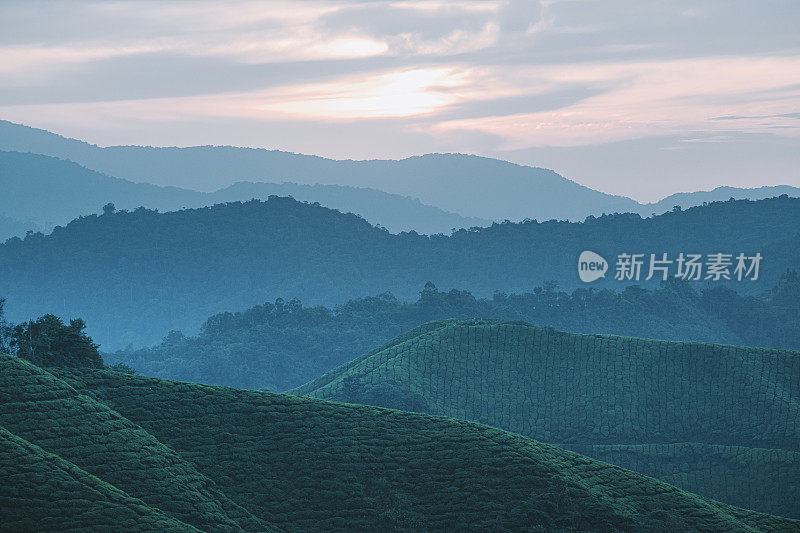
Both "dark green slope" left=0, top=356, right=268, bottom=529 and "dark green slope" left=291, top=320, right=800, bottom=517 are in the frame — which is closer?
"dark green slope" left=0, top=356, right=268, bottom=529

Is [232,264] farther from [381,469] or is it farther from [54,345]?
[381,469]

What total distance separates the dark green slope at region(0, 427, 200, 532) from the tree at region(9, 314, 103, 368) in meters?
14.0

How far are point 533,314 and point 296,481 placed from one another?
83999 mm

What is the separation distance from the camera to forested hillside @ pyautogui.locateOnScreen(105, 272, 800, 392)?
104 meters

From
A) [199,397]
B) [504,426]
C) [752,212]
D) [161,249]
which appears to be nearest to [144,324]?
[161,249]

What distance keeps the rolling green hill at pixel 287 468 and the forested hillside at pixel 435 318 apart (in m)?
65.9

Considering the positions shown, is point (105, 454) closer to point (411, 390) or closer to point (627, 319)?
point (411, 390)

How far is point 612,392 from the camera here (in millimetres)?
61875

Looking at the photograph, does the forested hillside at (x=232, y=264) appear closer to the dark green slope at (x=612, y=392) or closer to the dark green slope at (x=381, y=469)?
the dark green slope at (x=612, y=392)

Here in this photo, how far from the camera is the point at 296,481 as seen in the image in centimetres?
3145

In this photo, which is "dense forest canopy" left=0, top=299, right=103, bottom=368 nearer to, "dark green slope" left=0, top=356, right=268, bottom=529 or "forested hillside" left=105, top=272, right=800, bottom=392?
"dark green slope" left=0, top=356, right=268, bottom=529

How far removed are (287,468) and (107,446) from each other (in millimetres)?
6617

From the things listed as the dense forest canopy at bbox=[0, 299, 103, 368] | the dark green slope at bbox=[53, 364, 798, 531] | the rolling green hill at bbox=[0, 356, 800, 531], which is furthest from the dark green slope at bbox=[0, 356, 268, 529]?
the dense forest canopy at bbox=[0, 299, 103, 368]

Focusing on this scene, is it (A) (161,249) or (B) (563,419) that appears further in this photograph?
(A) (161,249)
